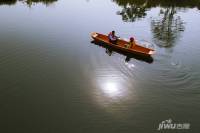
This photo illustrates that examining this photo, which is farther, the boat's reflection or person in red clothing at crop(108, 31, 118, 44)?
person in red clothing at crop(108, 31, 118, 44)

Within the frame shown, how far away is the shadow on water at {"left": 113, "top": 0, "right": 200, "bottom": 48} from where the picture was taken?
2638 centimetres

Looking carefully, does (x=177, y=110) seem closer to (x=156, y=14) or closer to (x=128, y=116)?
(x=128, y=116)

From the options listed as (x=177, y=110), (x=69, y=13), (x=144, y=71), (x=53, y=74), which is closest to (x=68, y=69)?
(x=53, y=74)

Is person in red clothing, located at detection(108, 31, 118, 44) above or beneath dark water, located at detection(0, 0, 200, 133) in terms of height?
above

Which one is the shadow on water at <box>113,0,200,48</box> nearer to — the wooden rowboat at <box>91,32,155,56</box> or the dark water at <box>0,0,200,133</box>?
the dark water at <box>0,0,200,133</box>

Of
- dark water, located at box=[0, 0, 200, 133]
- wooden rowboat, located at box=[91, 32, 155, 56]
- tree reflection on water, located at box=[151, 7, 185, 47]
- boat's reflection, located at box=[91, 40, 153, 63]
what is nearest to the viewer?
dark water, located at box=[0, 0, 200, 133]

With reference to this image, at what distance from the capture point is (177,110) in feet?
47.7

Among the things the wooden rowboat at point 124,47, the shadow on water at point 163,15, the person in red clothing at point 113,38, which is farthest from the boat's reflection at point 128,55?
the shadow on water at point 163,15

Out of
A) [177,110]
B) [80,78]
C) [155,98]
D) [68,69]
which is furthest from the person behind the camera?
[68,69]

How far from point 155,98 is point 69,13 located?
21518 millimetres

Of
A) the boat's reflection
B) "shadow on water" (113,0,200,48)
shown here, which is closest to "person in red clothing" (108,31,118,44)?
the boat's reflection

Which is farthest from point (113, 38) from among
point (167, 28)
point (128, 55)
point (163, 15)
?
point (163, 15)

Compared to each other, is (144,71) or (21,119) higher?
(144,71)

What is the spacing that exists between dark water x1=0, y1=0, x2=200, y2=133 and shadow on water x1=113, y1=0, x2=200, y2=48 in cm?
14
